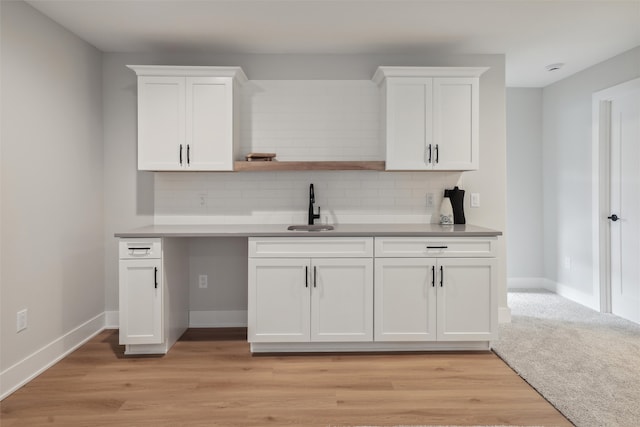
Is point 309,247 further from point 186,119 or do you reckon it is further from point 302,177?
A: point 186,119

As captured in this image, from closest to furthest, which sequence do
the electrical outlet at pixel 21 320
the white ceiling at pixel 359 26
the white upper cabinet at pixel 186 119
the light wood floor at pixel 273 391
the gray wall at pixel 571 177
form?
the light wood floor at pixel 273 391, the electrical outlet at pixel 21 320, the white ceiling at pixel 359 26, the white upper cabinet at pixel 186 119, the gray wall at pixel 571 177

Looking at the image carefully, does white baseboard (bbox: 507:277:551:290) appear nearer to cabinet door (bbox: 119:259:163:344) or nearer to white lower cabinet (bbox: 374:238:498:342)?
white lower cabinet (bbox: 374:238:498:342)

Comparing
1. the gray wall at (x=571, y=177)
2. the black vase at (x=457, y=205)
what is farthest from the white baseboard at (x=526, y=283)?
the black vase at (x=457, y=205)

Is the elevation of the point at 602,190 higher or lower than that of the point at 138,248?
higher

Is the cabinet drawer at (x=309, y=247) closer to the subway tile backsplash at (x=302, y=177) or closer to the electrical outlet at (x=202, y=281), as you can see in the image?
the subway tile backsplash at (x=302, y=177)

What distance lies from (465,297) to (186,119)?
2.50 meters

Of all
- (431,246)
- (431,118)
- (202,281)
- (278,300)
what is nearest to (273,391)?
(278,300)

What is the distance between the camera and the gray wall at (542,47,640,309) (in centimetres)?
450

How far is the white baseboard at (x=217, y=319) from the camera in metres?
4.03

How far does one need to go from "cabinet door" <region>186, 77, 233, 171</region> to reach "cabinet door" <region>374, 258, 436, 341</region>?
149cm

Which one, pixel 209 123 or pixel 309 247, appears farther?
pixel 209 123

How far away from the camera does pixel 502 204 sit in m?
4.06

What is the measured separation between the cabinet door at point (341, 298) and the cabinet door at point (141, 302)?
3.62ft

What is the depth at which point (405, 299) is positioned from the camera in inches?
130
